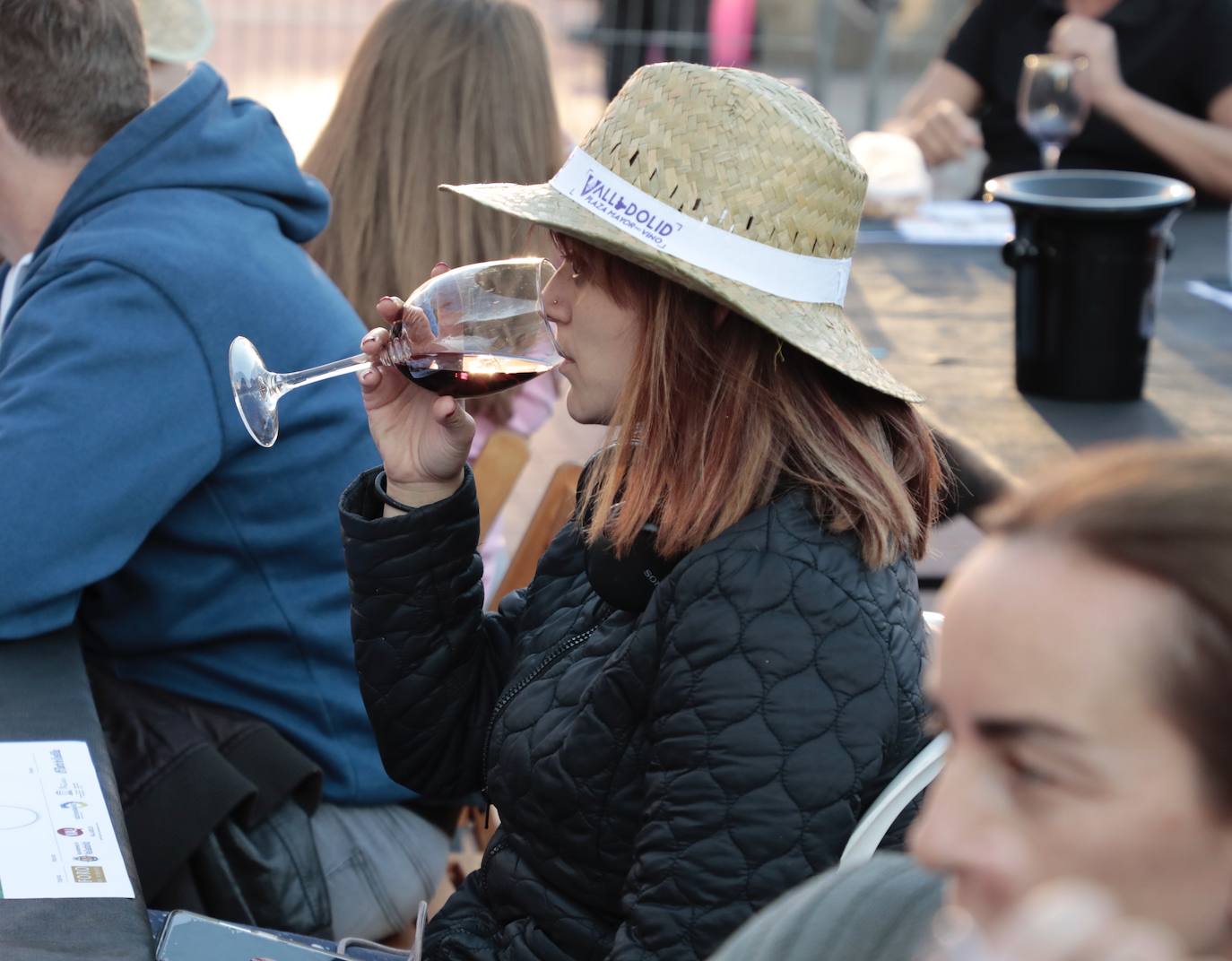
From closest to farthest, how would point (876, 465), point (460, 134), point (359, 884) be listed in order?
point (876, 465) → point (359, 884) → point (460, 134)

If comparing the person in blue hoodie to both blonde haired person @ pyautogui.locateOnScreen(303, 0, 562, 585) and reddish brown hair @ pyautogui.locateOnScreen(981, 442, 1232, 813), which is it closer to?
blonde haired person @ pyautogui.locateOnScreen(303, 0, 562, 585)

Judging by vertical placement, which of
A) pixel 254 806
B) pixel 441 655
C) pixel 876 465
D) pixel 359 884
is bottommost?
pixel 359 884

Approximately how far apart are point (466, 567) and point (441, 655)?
0.12 meters

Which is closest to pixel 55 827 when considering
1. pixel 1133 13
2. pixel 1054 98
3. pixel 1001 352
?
pixel 1001 352

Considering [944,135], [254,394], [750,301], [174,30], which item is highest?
[750,301]

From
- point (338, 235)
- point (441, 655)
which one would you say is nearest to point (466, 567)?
point (441, 655)

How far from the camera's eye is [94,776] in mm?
1680

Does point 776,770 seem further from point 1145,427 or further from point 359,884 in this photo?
point 1145,427

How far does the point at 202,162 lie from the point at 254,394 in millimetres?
485

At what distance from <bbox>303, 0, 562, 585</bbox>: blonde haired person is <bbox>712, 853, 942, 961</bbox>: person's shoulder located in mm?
1932

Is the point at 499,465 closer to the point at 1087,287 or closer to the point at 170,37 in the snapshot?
the point at 1087,287

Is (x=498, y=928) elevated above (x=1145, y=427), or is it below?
below

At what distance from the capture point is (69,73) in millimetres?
2332

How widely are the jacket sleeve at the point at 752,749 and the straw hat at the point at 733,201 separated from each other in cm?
28
